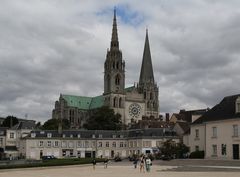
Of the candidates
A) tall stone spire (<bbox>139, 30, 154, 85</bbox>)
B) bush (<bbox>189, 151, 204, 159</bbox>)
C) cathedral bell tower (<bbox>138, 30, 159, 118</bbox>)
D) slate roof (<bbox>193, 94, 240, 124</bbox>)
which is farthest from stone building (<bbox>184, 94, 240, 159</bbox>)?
tall stone spire (<bbox>139, 30, 154, 85</bbox>)

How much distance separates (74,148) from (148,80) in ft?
259

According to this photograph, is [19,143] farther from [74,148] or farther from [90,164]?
[90,164]

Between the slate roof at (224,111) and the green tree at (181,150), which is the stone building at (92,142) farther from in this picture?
the slate roof at (224,111)

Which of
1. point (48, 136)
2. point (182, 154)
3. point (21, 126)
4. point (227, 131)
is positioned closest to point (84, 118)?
point (21, 126)

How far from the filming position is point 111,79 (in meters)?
163

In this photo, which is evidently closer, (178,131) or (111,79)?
(178,131)

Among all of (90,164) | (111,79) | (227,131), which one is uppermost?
(111,79)

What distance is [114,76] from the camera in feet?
538

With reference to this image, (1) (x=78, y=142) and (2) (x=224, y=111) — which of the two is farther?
(1) (x=78, y=142)

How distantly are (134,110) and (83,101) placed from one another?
2190 cm

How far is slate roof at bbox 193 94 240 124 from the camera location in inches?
2187

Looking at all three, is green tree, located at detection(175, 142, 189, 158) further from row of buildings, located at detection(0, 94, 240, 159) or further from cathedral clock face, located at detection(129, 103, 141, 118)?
cathedral clock face, located at detection(129, 103, 141, 118)

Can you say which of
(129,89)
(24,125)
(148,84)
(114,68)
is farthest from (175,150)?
(148,84)

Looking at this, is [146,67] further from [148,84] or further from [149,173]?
[149,173]
